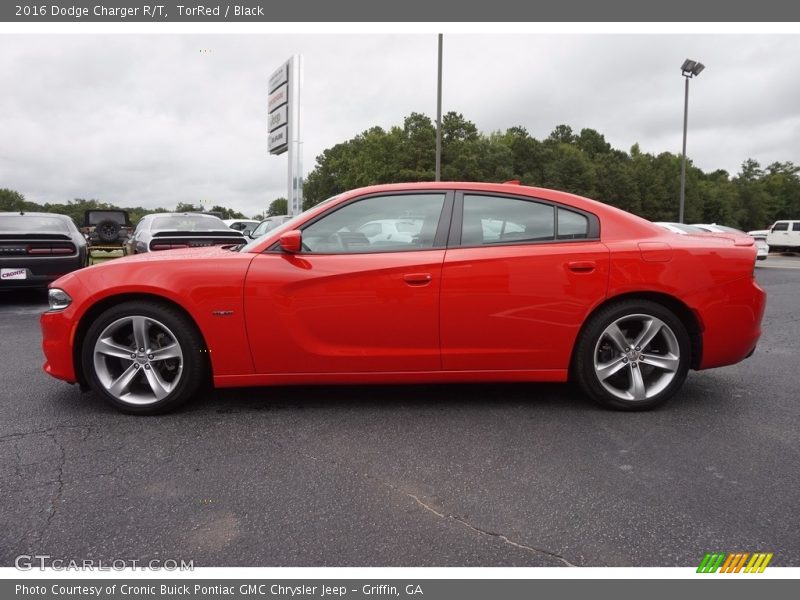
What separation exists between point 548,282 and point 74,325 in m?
2.90

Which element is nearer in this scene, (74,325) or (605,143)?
(74,325)

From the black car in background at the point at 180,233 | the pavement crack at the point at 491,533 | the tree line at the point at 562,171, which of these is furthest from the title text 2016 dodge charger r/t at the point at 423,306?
the tree line at the point at 562,171

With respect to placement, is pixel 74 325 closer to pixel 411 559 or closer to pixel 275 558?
pixel 275 558

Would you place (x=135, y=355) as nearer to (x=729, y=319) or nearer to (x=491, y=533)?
(x=491, y=533)

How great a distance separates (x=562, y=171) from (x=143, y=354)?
63782 millimetres

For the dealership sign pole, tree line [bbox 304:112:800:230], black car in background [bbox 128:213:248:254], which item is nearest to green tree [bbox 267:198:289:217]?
tree line [bbox 304:112:800:230]

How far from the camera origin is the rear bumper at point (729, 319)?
3.59 meters

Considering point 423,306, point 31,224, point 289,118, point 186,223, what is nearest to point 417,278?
point 423,306

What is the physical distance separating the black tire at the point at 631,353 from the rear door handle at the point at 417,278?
1.05m

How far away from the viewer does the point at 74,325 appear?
11.5 ft

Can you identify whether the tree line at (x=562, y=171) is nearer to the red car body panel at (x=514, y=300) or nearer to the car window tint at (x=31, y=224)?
the car window tint at (x=31, y=224)
